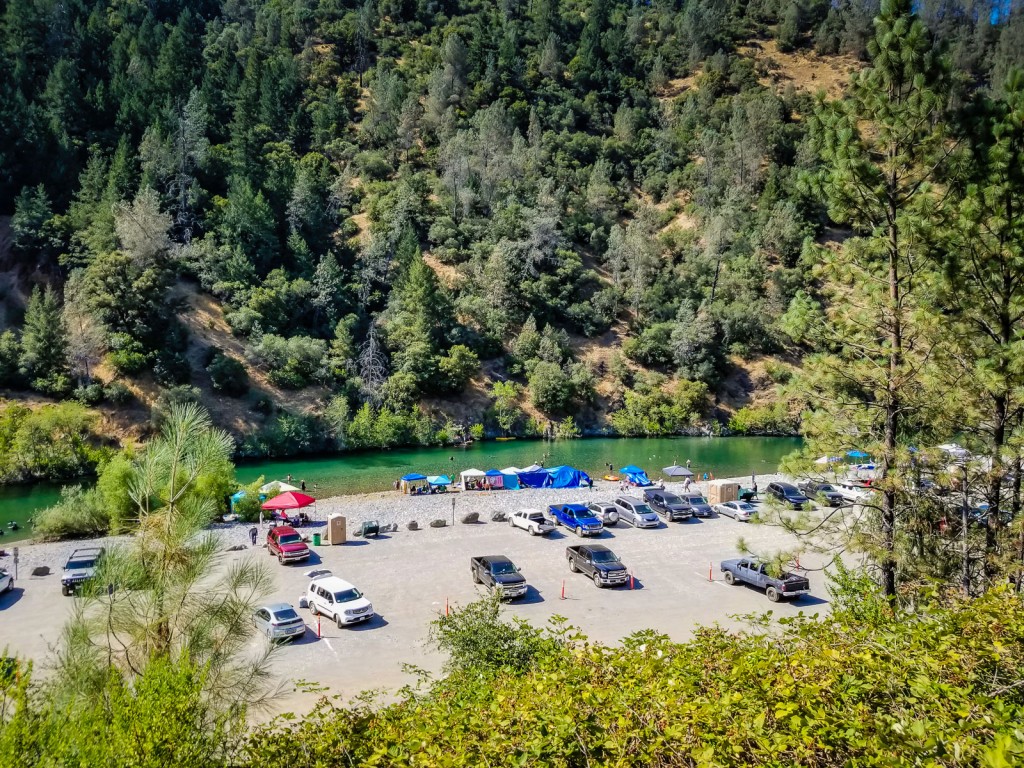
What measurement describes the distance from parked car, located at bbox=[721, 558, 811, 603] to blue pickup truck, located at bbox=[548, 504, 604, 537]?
6.30 metres

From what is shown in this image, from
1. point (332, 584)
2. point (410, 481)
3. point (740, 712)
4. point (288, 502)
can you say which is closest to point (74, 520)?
point (288, 502)

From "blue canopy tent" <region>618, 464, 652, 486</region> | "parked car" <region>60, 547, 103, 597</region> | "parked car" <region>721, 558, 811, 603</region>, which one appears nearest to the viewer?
"parked car" <region>721, 558, 811, 603</region>

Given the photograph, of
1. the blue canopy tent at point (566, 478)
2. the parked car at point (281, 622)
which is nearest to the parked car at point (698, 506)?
the blue canopy tent at point (566, 478)

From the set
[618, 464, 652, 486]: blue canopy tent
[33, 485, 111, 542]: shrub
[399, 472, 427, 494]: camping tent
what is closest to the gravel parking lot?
[33, 485, 111, 542]: shrub

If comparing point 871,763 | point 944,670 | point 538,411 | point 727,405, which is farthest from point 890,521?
point 727,405

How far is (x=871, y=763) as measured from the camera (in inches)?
128

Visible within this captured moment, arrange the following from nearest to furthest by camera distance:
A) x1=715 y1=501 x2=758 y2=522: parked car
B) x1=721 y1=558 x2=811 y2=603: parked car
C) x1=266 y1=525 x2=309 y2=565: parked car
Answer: x1=721 y1=558 x2=811 y2=603: parked car, x1=266 y1=525 x2=309 y2=565: parked car, x1=715 y1=501 x2=758 y2=522: parked car

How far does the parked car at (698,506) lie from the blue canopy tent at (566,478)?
858cm

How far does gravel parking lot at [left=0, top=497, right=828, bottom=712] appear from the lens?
47.0 ft

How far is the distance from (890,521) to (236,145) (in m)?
73.9

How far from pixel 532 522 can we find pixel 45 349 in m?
38.3

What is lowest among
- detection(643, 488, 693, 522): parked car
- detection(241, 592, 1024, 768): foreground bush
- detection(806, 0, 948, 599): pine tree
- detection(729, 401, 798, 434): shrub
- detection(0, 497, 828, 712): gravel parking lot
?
detection(729, 401, 798, 434): shrub

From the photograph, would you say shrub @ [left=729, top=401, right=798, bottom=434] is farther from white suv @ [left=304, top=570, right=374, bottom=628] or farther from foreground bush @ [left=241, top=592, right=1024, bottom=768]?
foreground bush @ [left=241, top=592, right=1024, bottom=768]

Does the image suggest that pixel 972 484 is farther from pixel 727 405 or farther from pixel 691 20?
pixel 691 20
